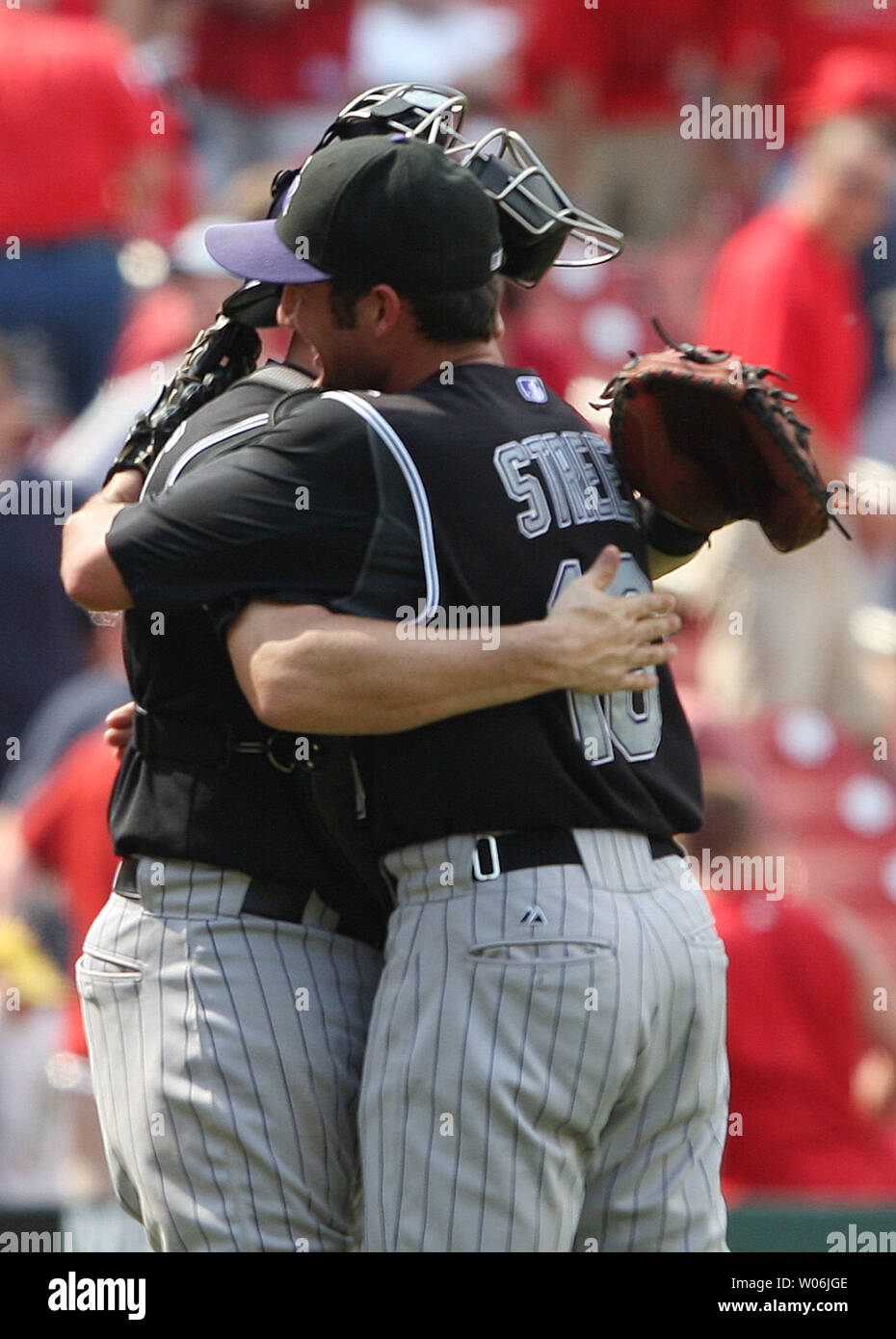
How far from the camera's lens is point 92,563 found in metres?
2.48

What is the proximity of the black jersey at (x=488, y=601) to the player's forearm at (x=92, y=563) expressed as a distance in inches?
11.7

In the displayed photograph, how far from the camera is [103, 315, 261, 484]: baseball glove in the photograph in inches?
109

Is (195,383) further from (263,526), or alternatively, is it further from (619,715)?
(619,715)

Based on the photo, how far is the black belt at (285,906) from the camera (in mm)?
2570

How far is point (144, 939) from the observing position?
8.50 ft

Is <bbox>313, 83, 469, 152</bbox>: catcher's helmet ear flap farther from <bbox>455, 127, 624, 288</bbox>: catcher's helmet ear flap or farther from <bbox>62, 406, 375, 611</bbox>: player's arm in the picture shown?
<bbox>62, 406, 375, 611</bbox>: player's arm

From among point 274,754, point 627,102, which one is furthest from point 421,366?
point 627,102

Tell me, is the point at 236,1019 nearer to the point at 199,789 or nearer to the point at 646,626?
the point at 199,789

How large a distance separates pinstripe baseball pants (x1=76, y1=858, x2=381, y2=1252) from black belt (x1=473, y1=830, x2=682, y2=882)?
0.29m

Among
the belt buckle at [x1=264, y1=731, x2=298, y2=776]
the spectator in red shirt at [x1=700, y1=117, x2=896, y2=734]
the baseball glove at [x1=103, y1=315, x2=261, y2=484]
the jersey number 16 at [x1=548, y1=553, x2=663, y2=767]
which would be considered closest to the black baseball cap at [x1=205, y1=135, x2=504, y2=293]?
the baseball glove at [x1=103, y1=315, x2=261, y2=484]

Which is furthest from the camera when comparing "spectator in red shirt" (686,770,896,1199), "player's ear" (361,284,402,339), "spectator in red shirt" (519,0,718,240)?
"spectator in red shirt" (519,0,718,240)

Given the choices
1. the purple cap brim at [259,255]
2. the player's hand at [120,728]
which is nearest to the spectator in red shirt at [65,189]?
the player's hand at [120,728]

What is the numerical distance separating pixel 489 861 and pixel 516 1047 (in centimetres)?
23

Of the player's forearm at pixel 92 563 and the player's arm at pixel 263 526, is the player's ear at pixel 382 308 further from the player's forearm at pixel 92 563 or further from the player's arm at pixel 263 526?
the player's forearm at pixel 92 563
